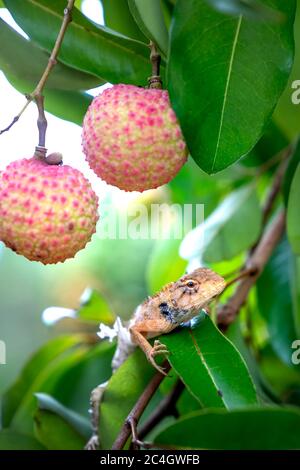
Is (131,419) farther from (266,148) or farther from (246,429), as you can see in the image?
(266,148)

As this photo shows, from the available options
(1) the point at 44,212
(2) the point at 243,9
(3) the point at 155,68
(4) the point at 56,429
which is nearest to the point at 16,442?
(4) the point at 56,429

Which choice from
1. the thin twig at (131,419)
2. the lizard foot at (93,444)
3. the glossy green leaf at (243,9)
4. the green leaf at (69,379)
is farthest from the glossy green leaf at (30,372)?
the glossy green leaf at (243,9)

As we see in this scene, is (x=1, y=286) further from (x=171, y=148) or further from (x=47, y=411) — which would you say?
(x=171, y=148)

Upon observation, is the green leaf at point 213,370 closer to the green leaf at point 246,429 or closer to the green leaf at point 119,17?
the green leaf at point 246,429

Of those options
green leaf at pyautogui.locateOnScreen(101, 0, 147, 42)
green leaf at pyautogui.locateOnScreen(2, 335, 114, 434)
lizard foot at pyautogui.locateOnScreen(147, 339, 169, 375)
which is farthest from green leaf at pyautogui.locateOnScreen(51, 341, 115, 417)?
green leaf at pyautogui.locateOnScreen(101, 0, 147, 42)

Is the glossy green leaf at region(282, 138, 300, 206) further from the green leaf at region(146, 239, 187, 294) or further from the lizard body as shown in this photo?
the green leaf at region(146, 239, 187, 294)

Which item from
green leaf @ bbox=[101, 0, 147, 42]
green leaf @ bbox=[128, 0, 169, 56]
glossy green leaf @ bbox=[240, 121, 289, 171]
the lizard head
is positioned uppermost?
green leaf @ bbox=[101, 0, 147, 42]
